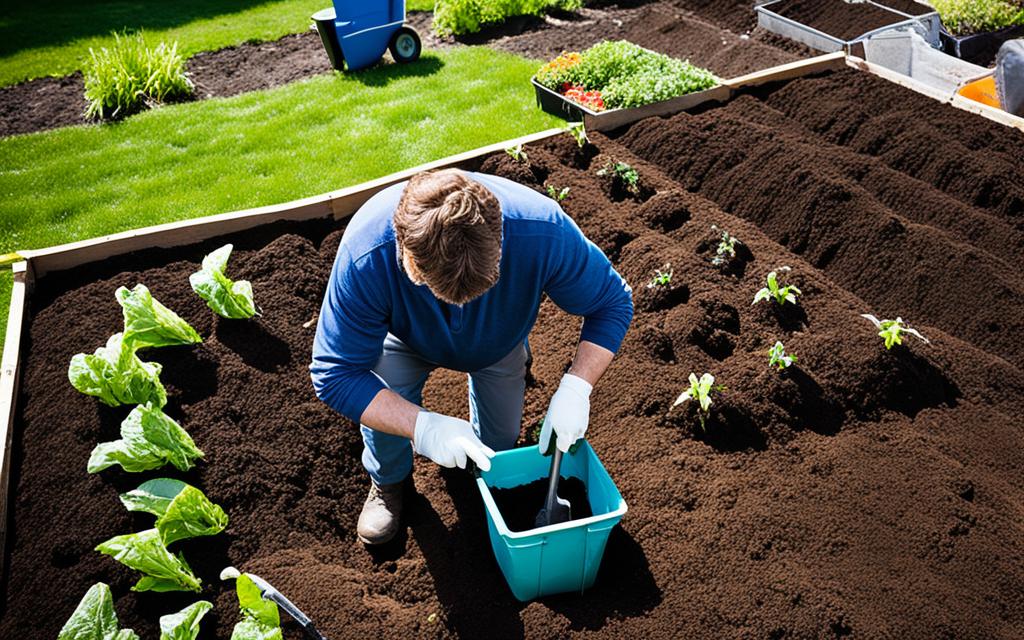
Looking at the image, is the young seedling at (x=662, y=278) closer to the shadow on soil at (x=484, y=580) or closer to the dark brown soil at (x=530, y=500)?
the dark brown soil at (x=530, y=500)

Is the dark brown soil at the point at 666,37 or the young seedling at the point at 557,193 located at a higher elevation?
the dark brown soil at the point at 666,37

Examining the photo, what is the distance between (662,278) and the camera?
12.8 feet

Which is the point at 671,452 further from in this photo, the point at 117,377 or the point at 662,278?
the point at 117,377

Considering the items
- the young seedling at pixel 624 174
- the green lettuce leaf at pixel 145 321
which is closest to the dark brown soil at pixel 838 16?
the young seedling at pixel 624 174

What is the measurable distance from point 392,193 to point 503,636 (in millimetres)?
1526

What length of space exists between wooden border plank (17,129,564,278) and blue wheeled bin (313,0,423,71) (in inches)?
103

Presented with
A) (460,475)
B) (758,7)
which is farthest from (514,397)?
(758,7)

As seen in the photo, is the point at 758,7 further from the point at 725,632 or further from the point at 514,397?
the point at 725,632

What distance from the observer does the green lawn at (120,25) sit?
7.85 meters

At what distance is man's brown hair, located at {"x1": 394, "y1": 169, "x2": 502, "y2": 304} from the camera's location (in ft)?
7.03

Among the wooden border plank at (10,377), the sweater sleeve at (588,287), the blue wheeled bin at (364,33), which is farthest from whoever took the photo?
the blue wheeled bin at (364,33)

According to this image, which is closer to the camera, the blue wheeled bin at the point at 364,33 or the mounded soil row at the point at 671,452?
the mounded soil row at the point at 671,452

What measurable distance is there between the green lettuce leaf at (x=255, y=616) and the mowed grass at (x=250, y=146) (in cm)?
298

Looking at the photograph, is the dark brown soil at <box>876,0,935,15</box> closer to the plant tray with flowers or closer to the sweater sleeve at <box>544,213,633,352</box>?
the plant tray with flowers
